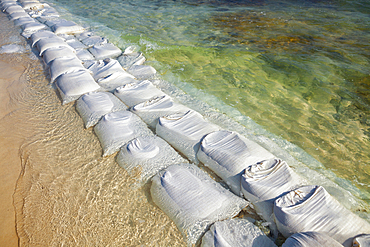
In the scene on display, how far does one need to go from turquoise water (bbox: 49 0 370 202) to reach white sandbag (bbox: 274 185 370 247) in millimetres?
496

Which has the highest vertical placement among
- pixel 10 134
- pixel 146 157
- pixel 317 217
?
pixel 317 217

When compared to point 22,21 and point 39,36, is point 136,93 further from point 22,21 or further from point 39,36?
point 22,21

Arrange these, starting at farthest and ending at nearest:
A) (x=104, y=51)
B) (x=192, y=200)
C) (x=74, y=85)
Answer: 1. (x=104, y=51)
2. (x=74, y=85)
3. (x=192, y=200)

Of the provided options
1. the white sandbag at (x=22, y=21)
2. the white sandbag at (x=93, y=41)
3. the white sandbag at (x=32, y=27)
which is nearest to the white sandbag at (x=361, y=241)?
the white sandbag at (x=93, y=41)

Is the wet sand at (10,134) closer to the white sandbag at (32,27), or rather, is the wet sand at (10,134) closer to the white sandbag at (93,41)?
the white sandbag at (93,41)

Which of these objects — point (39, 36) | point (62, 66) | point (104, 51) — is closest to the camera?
point (62, 66)

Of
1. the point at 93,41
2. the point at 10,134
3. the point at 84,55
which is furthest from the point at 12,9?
the point at 10,134

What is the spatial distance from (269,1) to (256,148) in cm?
688

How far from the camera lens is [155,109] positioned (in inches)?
76.2

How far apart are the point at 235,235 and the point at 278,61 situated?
2944mm

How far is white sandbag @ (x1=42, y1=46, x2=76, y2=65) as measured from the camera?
2893 millimetres

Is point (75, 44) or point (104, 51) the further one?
point (75, 44)

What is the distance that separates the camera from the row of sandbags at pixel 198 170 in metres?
1.06

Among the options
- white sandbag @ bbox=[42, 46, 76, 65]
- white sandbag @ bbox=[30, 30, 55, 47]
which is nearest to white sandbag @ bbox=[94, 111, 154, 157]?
white sandbag @ bbox=[42, 46, 76, 65]
